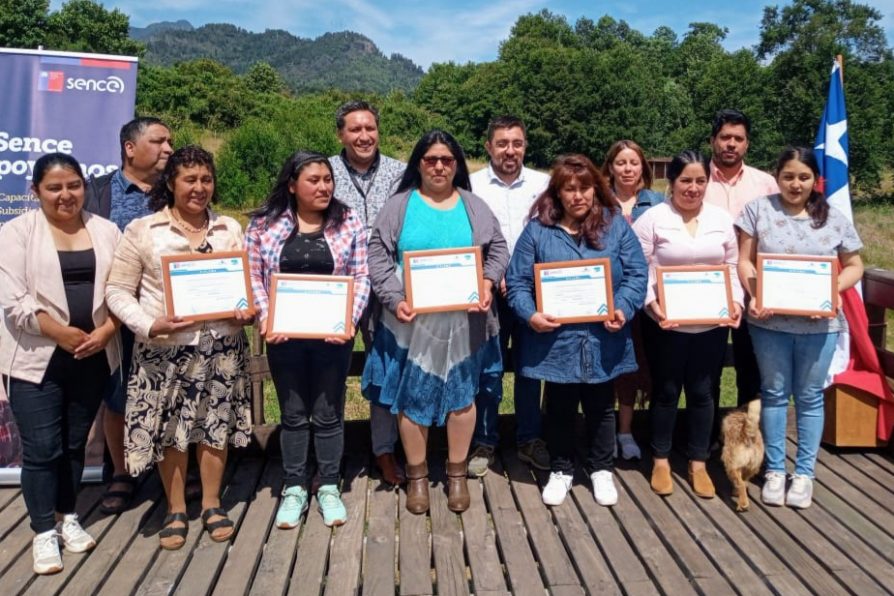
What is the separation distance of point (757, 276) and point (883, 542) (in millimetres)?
1551

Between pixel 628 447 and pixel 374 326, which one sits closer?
pixel 374 326

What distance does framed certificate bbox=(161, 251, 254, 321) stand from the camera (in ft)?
11.1

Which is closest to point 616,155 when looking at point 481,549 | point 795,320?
point 795,320

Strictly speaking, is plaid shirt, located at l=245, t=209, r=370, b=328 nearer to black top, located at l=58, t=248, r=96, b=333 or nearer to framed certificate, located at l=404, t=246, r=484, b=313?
framed certificate, located at l=404, t=246, r=484, b=313

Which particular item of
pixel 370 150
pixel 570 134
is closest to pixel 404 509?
pixel 370 150

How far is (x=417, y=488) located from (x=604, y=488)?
3.67 feet

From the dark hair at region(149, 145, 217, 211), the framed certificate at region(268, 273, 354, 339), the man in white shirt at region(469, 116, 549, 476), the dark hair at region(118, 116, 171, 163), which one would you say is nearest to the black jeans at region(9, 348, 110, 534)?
the dark hair at region(149, 145, 217, 211)

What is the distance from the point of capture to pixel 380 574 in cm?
339

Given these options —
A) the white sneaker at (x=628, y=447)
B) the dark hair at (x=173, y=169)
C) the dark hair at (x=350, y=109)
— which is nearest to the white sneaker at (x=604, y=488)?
the white sneaker at (x=628, y=447)

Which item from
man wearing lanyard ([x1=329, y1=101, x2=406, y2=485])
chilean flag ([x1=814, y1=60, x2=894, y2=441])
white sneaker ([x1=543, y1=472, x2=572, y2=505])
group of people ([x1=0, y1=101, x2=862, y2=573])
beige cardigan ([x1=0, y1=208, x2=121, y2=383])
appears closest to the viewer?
beige cardigan ([x1=0, y1=208, x2=121, y2=383])

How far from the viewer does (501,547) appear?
3619 millimetres

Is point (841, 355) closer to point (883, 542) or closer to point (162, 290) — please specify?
point (883, 542)

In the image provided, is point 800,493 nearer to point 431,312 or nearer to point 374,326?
point 431,312

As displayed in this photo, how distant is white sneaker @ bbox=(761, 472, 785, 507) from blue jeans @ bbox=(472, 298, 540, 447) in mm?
1400
